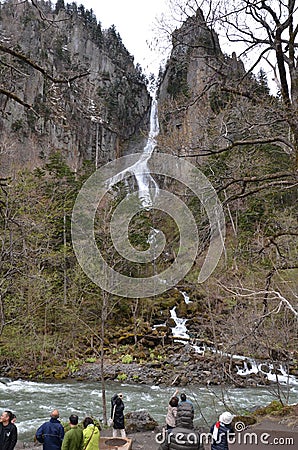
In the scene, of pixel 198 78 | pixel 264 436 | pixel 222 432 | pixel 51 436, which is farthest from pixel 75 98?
pixel 264 436

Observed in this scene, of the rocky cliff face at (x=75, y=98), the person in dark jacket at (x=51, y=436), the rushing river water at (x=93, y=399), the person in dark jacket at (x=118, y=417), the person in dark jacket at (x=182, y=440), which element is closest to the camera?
the rocky cliff face at (x=75, y=98)

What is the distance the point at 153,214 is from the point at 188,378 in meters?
10.2

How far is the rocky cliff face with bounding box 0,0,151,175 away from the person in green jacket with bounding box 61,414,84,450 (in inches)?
156

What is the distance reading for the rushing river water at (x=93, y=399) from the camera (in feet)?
39.1

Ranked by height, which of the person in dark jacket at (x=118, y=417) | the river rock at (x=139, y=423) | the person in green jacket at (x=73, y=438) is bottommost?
the river rock at (x=139, y=423)

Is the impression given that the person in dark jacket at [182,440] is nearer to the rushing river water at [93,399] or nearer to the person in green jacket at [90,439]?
the person in green jacket at [90,439]

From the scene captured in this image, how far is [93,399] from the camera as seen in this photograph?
14211mm

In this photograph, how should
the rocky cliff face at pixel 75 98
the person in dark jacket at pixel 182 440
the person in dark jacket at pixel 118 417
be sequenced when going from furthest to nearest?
the person in dark jacket at pixel 118 417 < the person in dark jacket at pixel 182 440 < the rocky cliff face at pixel 75 98

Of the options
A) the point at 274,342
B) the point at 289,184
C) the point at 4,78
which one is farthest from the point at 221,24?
the point at 274,342

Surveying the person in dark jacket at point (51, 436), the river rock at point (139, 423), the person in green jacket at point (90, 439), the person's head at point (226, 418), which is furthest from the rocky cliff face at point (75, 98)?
the river rock at point (139, 423)

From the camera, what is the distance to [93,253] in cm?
1386

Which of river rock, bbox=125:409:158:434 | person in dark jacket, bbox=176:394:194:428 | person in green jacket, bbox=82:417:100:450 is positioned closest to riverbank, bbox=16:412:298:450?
river rock, bbox=125:409:158:434

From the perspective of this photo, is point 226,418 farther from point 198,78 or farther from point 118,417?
point 198,78

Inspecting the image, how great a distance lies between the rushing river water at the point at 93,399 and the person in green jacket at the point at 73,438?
5246 millimetres
